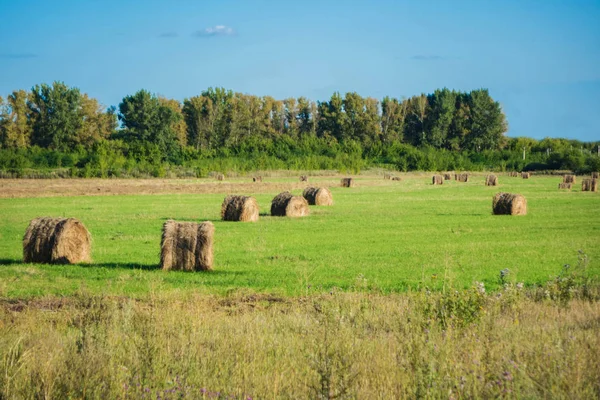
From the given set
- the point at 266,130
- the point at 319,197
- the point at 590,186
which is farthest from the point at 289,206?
the point at 266,130

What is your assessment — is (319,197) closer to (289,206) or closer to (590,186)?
(289,206)

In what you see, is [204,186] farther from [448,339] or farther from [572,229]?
[448,339]

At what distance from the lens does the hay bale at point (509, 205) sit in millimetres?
30391

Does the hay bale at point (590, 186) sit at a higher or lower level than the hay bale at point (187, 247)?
higher

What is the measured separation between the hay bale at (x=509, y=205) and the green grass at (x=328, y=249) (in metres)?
0.72

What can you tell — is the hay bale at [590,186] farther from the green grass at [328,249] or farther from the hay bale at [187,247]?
the hay bale at [187,247]


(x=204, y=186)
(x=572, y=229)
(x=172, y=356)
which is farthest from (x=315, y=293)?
(x=204, y=186)

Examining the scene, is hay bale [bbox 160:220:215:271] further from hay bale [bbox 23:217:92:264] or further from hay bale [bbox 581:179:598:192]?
hay bale [bbox 581:179:598:192]

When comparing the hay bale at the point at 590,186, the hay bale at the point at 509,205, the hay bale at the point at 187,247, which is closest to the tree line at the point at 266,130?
the hay bale at the point at 590,186

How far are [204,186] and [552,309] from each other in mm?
46177

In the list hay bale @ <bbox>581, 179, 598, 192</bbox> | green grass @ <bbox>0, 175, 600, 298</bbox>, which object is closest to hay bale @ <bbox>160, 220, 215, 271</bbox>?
green grass @ <bbox>0, 175, 600, 298</bbox>

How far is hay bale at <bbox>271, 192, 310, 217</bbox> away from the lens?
97.3 ft

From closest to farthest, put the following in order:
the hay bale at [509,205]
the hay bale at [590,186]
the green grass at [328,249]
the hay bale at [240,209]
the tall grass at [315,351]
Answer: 1. the tall grass at [315,351]
2. the green grass at [328,249]
3. the hay bale at [240,209]
4. the hay bale at [509,205]
5. the hay bale at [590,186]

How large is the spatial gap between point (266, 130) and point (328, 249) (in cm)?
10310
